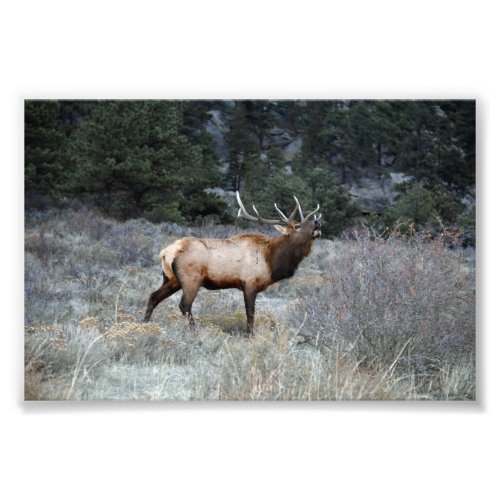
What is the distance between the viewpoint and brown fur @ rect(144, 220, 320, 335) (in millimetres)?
8602

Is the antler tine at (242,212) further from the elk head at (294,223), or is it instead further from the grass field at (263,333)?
the grass field at (263,333)

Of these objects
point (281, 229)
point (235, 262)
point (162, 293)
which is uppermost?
point (281, 229)

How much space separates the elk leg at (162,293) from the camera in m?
8.51

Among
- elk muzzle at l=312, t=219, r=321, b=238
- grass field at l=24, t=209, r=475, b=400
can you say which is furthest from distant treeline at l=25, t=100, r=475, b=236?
grass field at l=24, t=209, r=475, b=400

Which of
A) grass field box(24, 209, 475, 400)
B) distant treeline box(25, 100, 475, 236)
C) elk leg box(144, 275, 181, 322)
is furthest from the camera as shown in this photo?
elk leg box(144, 275, 181, 322)

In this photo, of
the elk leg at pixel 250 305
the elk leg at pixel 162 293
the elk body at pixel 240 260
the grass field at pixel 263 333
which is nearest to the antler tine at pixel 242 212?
the elk body at pixel 240 260

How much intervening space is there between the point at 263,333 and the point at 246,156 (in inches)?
73.5

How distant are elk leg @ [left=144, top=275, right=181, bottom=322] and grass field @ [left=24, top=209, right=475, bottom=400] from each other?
0.09 meters

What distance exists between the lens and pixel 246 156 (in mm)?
8805

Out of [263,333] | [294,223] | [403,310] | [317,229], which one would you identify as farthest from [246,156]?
[403,310]

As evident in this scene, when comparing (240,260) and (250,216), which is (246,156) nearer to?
(250,216)

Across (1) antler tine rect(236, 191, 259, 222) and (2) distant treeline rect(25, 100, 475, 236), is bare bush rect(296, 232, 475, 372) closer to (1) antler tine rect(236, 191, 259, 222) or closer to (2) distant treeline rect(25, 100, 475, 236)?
(2) distant treeline rect(25, 100, 475, 236)
